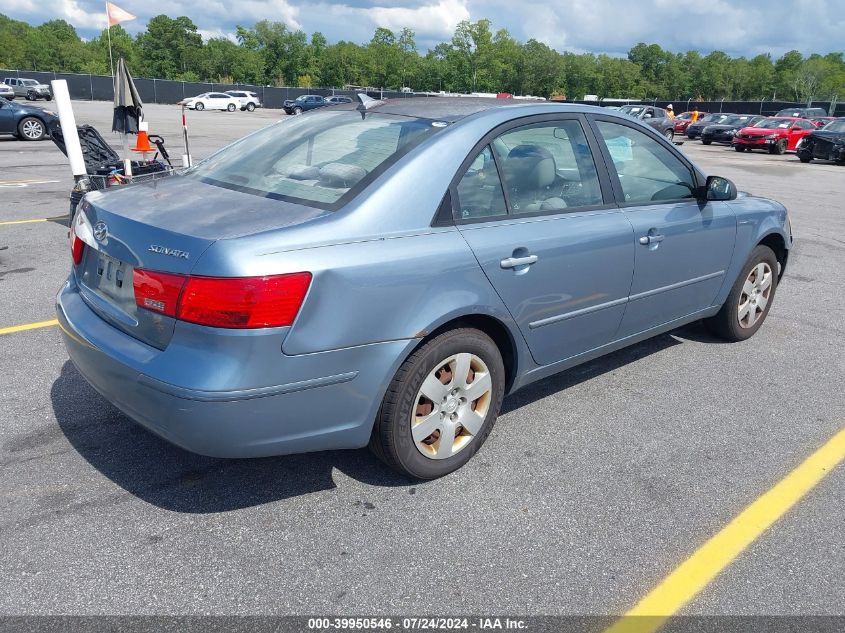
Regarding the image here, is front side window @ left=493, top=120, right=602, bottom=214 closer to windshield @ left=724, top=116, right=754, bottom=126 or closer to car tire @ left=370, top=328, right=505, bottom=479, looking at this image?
car tire @ left=370, top=328, right=505, bottom=479

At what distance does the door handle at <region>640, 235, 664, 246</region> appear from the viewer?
3.91 metres

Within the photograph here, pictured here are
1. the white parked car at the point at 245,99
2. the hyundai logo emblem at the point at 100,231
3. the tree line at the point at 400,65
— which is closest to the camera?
the hyundai logo emblem at the point at 100,231

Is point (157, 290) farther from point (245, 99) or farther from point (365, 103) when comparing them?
point (245, 99)

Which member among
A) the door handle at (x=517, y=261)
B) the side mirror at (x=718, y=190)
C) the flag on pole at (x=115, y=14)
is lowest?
the door handle at (x=517, y=261)

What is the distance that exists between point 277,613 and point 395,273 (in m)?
1.28

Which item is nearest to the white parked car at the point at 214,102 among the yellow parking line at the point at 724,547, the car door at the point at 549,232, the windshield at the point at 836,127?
the windshield at the point at 836,127

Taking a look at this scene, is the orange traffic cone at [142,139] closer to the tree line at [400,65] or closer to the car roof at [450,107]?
the car roof at [450,107]

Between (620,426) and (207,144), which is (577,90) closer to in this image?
(207,144)

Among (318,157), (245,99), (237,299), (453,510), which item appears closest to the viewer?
(237,299)

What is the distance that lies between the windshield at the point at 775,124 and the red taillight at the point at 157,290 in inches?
1185

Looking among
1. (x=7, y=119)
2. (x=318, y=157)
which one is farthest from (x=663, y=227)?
(x=7, y=119)

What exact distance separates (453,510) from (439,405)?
0.44m

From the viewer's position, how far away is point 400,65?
4119 inches

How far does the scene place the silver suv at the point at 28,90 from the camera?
53.9m
